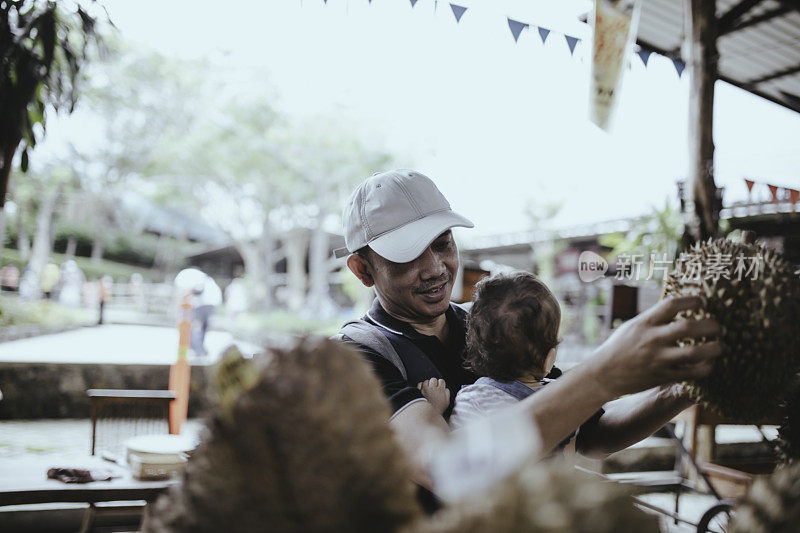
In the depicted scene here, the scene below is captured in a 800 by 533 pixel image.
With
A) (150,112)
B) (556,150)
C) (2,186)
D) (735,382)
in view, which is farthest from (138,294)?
(735,382)

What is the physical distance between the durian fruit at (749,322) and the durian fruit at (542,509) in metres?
0.58

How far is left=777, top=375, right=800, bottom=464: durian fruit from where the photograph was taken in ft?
3.76

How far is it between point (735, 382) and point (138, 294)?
95.7ft

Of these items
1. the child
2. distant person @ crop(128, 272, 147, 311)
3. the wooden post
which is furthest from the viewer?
distant person @ crop(128, 272, 147, 311)

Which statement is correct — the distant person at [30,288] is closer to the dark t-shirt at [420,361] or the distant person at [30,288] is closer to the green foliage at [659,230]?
the green foliage at [659,230]

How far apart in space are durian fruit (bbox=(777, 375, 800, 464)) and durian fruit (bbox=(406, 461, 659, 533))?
805mm

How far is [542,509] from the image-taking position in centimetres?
50

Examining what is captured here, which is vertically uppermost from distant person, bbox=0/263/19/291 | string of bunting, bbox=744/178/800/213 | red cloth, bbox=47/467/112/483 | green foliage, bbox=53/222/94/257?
green foliage, bbox=53/222/94/257

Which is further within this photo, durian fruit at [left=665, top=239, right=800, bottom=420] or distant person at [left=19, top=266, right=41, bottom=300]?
distant person at [left=19, top=266, right=41, bottom=300]

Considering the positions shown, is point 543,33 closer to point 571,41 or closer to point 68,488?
point 571,41

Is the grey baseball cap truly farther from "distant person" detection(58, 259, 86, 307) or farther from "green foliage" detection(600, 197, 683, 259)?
"distant person" detection(58, 259, 86, 307)

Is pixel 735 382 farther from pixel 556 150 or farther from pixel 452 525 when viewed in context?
pixel 556 150

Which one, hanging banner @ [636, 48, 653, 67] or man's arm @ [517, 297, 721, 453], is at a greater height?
hanging banner @ [636, 48, 653, 67]

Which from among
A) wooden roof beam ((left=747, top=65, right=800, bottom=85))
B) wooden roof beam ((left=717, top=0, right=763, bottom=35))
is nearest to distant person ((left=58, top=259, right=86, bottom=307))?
wooden roof beam ((left=747, top=65, right=800, bottom=85))
